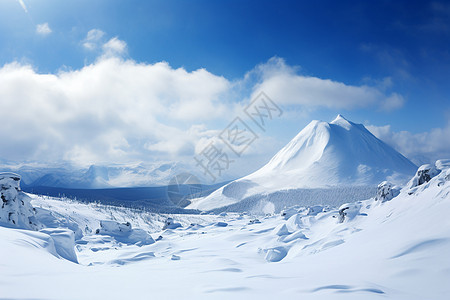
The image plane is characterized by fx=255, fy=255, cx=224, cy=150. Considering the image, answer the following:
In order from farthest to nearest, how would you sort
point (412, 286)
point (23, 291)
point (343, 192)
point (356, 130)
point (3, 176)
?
point (356, 130), point (343, 192), point (3, 176), point (412, 286), point (23, 291)

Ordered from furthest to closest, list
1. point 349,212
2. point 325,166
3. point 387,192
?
point 325,166
point 387,192
point 349,212

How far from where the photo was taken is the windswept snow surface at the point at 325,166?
112 metres

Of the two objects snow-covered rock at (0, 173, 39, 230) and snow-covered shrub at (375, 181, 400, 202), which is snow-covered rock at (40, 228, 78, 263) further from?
snow-covered shrub at (375, 181, 400, 202)

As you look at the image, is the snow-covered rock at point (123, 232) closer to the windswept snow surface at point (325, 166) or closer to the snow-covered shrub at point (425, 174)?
the snow-covered shrub at point (425, 174)

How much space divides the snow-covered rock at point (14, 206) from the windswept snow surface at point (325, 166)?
9319 centimetres

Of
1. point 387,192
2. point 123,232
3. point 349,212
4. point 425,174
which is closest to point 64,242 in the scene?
point 349,212

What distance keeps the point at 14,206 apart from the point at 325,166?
5107 inches

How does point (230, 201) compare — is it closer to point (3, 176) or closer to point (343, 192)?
point (343, 192)

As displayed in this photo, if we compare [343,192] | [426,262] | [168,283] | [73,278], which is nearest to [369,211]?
[426,262]

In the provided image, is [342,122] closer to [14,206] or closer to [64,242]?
[14,206]

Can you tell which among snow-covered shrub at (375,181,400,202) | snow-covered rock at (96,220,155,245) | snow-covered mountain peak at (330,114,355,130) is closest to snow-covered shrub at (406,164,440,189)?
snow-covered shrub at (375,181,400,202)

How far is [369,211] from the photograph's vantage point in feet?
69.6

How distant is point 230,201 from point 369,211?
92.8m

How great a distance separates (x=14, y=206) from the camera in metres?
15.2
